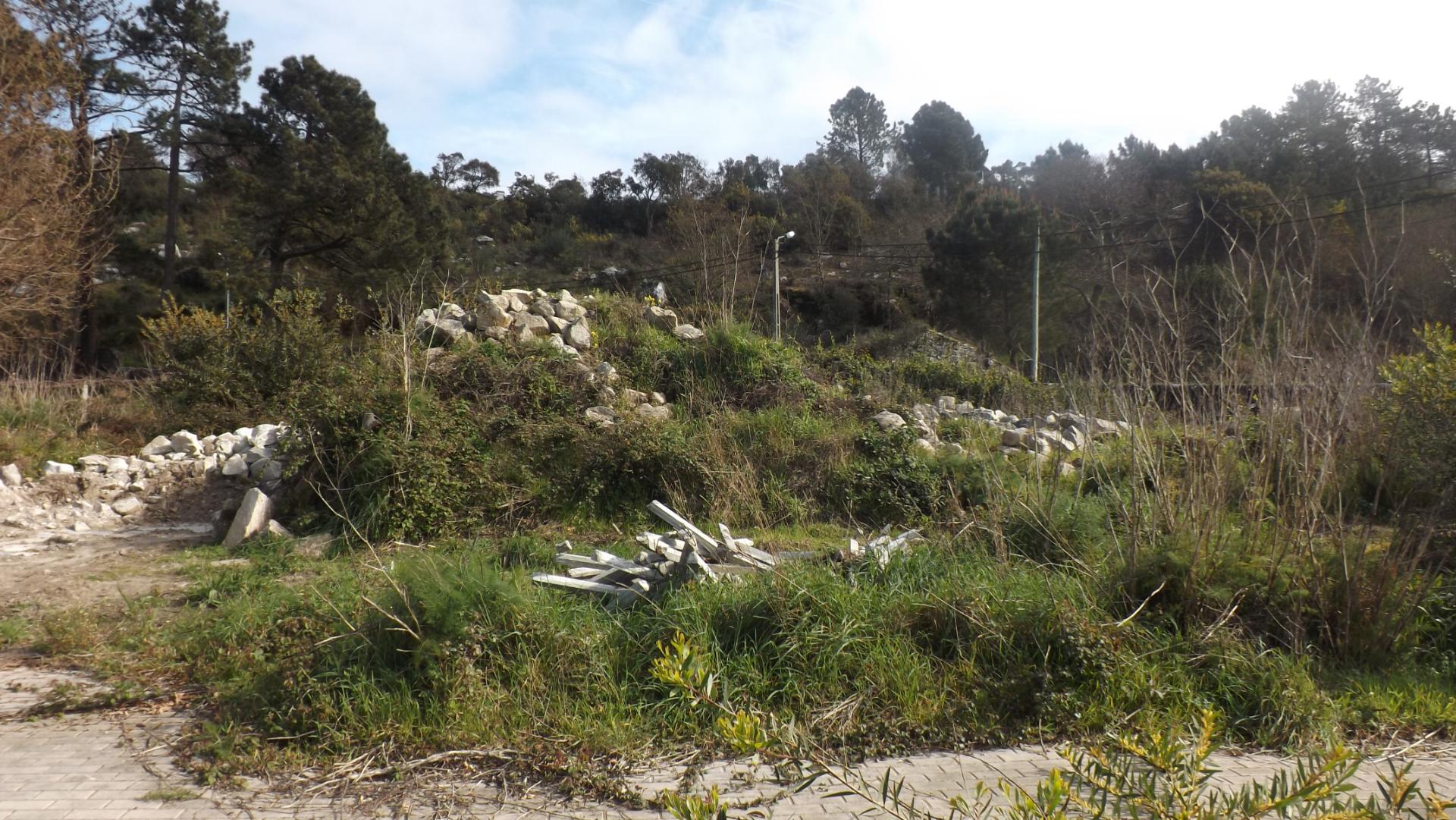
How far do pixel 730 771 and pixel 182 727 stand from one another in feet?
9.04

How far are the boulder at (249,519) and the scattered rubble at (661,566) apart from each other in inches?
148


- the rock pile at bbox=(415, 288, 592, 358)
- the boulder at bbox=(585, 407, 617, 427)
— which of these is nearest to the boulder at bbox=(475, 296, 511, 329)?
the rock pile at bbox=(415, 288, 592, 358)

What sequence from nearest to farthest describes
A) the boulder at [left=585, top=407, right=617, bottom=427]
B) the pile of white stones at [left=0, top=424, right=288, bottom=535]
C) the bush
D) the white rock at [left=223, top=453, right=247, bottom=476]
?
1. the pile of white stones at [left=0, top=424, right=288, bottom=535]
2. the white rock at [left=223, top=453, right=247, bottom=476]
3. the boulder at [left=585, top=407, right=617, bottom=427]
4. the bush

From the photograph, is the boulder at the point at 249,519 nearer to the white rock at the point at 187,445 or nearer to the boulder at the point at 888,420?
the white rock at the point at 187,445

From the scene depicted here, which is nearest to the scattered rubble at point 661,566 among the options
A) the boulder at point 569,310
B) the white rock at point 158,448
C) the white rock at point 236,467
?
the white rock at point 236,467

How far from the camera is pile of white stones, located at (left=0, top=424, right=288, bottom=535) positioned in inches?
378

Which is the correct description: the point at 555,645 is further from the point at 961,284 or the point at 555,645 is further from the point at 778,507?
the point at 961,284

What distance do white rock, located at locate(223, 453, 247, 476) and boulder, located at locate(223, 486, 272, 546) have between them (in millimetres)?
1702

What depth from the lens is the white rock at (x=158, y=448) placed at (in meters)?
11.4

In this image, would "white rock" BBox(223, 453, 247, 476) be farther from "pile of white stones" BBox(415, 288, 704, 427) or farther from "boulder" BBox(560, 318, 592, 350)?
"boulder" BBox(560, 318, 592, 350)

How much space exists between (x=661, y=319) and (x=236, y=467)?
21.8 feet

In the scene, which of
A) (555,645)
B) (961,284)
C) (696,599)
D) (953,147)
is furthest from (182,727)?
(953,147)

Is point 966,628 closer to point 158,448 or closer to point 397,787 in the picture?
point 397,787

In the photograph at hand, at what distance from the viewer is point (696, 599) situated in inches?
201
